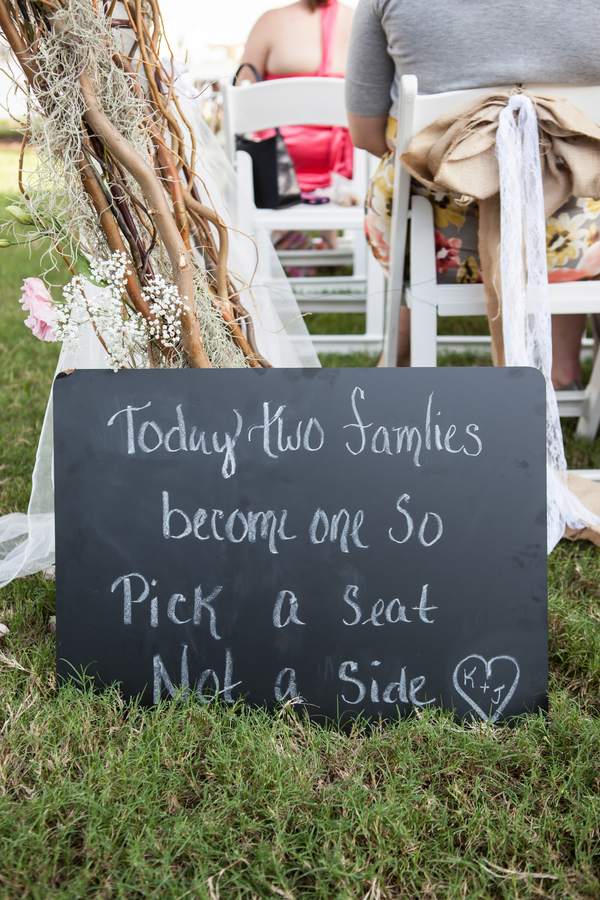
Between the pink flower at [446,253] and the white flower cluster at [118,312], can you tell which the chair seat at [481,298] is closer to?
the pink flower at [446,253]

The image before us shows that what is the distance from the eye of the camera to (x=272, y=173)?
9.42ft

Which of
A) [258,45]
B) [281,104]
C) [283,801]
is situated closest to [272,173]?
[281,104]

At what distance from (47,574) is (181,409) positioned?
1.73 ft

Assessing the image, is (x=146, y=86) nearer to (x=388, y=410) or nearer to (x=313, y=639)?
(x=388, y=410)

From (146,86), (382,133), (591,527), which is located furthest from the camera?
(382,133)

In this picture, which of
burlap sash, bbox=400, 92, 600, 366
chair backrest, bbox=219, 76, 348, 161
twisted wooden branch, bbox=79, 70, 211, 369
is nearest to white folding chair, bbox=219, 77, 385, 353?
chair backrest, bbox=219, 76, 348, 161

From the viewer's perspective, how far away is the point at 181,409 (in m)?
0.96

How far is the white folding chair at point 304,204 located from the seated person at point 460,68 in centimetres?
32

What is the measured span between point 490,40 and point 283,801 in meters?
1.39

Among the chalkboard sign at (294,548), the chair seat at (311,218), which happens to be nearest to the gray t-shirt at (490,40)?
the chalkboard sign at (294,548)

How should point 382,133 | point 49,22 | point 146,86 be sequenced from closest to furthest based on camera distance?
1. point 49,22
2. point 146,86
3. point 382,133

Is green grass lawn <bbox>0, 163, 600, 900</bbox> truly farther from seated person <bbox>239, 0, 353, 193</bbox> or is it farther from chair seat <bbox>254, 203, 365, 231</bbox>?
seated person <bbox>239, 0, 353, 193</bbox>

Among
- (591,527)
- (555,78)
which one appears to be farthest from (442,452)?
(555,78)

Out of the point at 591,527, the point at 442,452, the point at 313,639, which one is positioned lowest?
the point at 591,527
